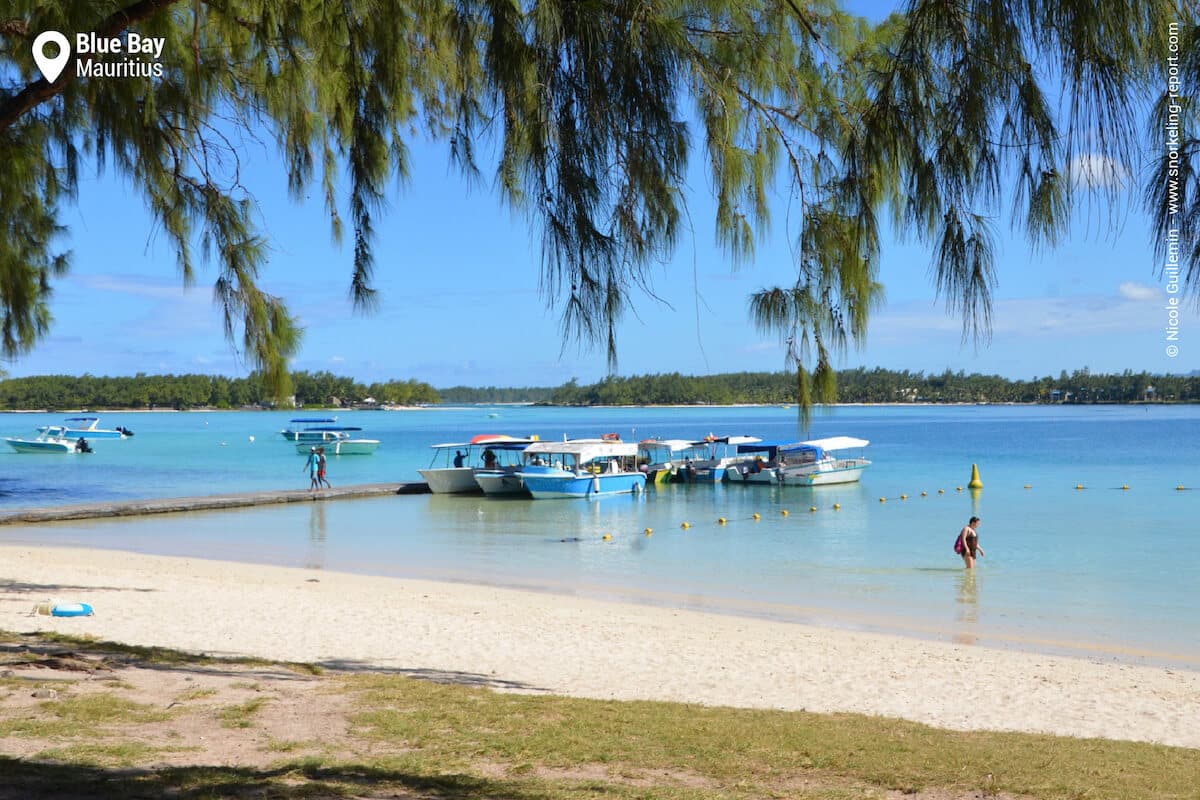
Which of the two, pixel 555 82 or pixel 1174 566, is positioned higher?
pixel 555 82

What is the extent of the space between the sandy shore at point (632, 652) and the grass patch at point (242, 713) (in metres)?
3.08

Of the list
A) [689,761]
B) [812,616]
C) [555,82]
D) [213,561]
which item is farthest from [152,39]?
[213,561]

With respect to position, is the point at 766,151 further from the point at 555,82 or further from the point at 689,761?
the point at 689,761

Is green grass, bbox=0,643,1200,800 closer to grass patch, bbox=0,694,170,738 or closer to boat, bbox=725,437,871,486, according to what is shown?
grass patch, bbox=0,694,170,738

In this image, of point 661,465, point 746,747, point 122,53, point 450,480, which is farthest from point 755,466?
point 122,53

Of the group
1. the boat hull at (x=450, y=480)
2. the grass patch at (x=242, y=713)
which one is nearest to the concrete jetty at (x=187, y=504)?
the boat hull at (x=450, y=480)

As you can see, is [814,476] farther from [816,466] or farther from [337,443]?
[337,443]

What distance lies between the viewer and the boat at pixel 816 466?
43.4 m

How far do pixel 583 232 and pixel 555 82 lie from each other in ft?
1.93

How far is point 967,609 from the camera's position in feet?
54.6

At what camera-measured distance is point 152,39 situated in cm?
637

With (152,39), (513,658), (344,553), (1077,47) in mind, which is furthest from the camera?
(344,553)

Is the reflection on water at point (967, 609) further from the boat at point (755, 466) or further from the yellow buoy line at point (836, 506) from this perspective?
the boat at point (755, 466)

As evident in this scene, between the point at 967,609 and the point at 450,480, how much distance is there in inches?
993
